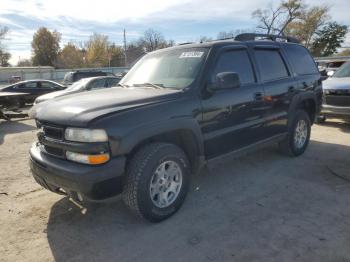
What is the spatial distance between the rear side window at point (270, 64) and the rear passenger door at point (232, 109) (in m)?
0.26

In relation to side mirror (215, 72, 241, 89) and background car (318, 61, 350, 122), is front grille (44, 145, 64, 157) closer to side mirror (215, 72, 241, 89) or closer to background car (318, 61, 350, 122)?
side mirror (215, 72, 241, 89)

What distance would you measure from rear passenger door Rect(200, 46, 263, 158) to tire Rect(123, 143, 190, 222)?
505 mm

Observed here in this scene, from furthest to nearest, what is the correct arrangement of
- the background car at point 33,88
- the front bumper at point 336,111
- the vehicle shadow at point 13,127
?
the background car at point 33,88 → the vehicle shadow at point 13,127 → the front bumper at point 336,111

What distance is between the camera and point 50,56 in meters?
78.4

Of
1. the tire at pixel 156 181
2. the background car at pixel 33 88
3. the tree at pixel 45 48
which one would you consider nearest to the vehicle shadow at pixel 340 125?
the tire at pixel 156 181

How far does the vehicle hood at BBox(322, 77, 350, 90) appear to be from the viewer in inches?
304

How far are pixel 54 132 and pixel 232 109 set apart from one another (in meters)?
2.13

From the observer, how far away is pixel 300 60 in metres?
5.83

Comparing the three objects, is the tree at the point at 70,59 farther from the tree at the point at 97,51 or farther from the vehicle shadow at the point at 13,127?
the vehicle shadow at the point at 13,127

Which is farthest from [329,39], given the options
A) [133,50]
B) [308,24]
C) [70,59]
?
[70,59]

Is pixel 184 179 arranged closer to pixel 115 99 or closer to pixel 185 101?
pixel 185 101

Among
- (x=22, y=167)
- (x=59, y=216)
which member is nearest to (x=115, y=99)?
(x=59, y=216)

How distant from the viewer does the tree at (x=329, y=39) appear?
181 ft

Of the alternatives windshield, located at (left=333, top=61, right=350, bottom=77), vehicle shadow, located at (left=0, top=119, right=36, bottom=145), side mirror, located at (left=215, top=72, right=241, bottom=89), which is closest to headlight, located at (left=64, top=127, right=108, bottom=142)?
side mirror, located at (left=215, top=72, right=241, bottom=89)
